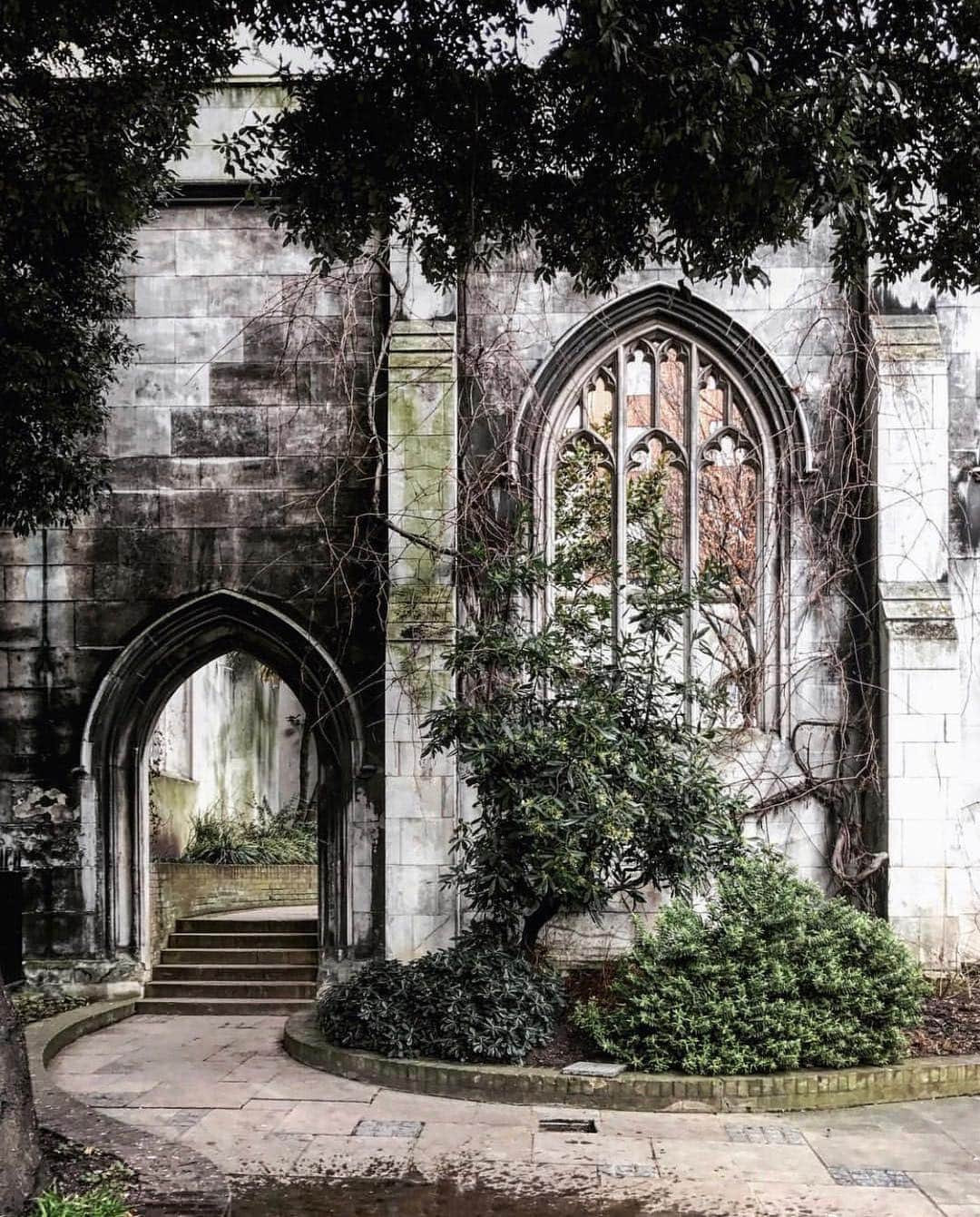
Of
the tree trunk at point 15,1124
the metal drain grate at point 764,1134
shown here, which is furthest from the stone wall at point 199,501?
the tree trunk at point 15,1124

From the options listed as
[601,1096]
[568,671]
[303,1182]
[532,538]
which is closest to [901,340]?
[532,538]

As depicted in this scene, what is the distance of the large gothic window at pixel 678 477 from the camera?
11.7 m

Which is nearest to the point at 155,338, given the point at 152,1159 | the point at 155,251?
the point at 155,251

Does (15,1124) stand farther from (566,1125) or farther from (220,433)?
(220,433)

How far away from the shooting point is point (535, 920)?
30.5 feet

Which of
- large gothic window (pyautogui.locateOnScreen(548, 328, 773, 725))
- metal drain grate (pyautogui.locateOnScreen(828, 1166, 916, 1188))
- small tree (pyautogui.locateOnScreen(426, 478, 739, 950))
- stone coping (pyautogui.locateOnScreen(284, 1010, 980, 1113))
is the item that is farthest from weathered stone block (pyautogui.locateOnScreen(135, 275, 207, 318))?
metal drain grate (pyautogui.locateOnScreen(828, 1166, 916, 1188))

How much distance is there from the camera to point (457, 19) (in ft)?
21.3

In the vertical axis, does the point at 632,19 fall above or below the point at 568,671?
above

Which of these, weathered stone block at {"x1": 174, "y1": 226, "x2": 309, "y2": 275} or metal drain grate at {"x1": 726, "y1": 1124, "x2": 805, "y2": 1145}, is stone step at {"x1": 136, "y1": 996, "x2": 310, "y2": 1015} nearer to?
metal drain grate at {"x1": 726, "y1": 1124, "x2": 805, "y2": 1145}

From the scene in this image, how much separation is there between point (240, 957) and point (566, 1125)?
6320mm

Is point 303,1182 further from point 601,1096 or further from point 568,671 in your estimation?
point 568,671

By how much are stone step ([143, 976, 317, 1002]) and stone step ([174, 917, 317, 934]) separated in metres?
1.19

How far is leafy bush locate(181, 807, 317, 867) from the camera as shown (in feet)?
55.5

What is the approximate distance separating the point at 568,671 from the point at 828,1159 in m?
3.71
